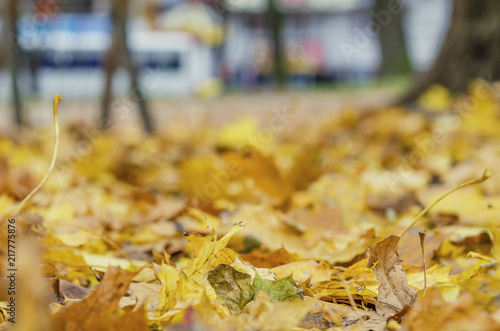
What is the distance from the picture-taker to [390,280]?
64 centimetres

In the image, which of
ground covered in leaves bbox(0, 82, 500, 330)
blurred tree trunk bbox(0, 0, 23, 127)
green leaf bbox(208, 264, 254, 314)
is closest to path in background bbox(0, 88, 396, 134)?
blurred tree trunk bbox(0, 0, 23, 127)

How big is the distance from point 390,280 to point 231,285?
→ 168 millimetres

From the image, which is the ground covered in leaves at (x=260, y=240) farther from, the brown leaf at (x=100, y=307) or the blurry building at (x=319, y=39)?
the blurry building at (x=319, y=39)

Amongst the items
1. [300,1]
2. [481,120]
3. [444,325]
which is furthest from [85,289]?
[300,1]

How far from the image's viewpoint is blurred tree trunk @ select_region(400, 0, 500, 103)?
326cm

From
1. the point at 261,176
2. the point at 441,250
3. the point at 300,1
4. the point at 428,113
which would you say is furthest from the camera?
the point at 300,1

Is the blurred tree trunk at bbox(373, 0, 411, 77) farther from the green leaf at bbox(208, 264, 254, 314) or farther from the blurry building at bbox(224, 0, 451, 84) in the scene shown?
the green leaf at bbox(208, 264, 254, 314)

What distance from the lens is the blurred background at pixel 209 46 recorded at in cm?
394

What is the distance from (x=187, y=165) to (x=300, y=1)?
2083 centimetres

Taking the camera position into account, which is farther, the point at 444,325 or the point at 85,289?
the point at 85,289

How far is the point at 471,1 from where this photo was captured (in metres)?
3.40

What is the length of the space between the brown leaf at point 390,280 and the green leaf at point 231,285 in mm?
136

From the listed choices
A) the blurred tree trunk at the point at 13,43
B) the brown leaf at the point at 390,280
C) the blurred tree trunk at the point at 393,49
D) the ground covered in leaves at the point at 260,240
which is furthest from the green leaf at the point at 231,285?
the blurred tree trunk at the point at 393,49

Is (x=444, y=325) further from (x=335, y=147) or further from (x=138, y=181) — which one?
(x=335, y=147)
